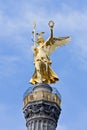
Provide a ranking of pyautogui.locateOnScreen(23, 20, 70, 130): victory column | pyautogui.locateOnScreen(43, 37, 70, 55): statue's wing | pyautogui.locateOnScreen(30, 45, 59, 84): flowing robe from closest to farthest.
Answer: pyautogui.locateOnScreen(23, 20, 70, 130): victory column, pyautogui.locateOnScreen(30, 45, 59, 84): flowing robe, pyautogui.locateOnScreen(43, 37, 70, 55): statue's wing

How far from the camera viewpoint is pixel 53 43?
44656mm

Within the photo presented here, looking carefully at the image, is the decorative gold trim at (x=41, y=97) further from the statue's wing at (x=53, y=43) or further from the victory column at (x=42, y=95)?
the statue's wing at (x=53, y=43)

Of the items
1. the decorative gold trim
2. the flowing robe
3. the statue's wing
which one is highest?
the statue's wing

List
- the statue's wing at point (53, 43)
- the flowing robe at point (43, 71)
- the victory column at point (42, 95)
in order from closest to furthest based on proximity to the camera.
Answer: the victory column at point (42, 95) < the flowing robe at point (43, 71) < the statue's wing at point (53, 43)

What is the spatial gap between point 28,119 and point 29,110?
641 mm

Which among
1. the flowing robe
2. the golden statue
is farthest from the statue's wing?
the flowing robe

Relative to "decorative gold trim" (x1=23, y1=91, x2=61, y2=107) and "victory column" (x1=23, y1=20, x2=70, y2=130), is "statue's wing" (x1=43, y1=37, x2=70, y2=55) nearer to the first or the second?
"victory column" (x1=23, y1=20, x2=70, y2=130)

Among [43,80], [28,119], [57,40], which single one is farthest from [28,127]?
[57,40]

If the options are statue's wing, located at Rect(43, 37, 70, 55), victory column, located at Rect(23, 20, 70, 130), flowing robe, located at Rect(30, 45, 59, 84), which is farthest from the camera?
statue's wing, located at Rect(43, 37, 70, 55)

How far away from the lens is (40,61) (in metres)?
42.7

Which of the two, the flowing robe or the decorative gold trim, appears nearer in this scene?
the decorative gold trim

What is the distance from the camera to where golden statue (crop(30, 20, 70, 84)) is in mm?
42625

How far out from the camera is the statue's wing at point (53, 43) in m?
44.1

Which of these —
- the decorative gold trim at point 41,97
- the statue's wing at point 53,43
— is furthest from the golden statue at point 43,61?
the decorative gold trim at point 41,97
